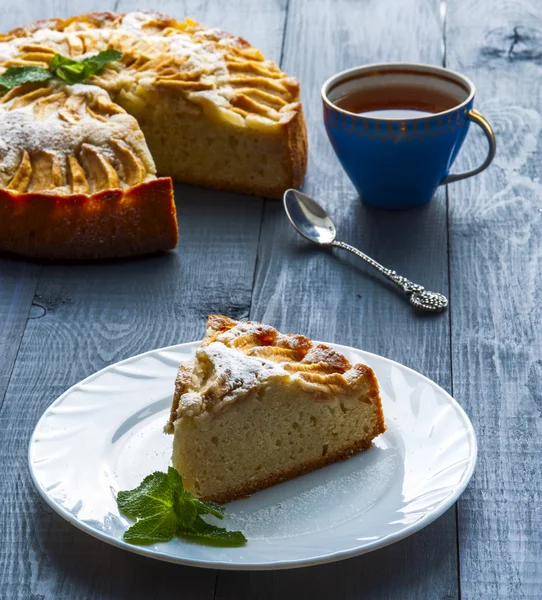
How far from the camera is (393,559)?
5.87 feet

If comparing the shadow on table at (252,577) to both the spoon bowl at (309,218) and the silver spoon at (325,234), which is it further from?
the spoon bowl at (309,218)

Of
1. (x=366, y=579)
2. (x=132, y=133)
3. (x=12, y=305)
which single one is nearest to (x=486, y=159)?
(x=132, y=133)

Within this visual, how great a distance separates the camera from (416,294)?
8.50ft

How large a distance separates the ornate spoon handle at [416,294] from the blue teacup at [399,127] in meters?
0.32

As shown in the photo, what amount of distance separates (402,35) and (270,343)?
2.27m

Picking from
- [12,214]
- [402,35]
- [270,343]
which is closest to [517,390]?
[270,343]

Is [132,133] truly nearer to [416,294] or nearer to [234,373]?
[416,294]

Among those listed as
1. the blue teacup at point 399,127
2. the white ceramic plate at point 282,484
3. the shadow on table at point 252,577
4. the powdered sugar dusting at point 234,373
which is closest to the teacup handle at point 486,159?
the blue teacup at point 399,127

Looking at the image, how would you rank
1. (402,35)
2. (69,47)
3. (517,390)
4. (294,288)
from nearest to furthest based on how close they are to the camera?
(517,390)
(294,288)
(69,47)
(402,35)

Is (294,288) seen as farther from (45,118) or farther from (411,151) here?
(45,118)

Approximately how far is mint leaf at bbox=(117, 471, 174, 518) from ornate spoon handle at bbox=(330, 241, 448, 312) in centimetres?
96

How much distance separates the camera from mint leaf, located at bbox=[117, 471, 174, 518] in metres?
1.75

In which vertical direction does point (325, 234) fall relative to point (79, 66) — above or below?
below

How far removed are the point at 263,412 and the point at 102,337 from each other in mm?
710
